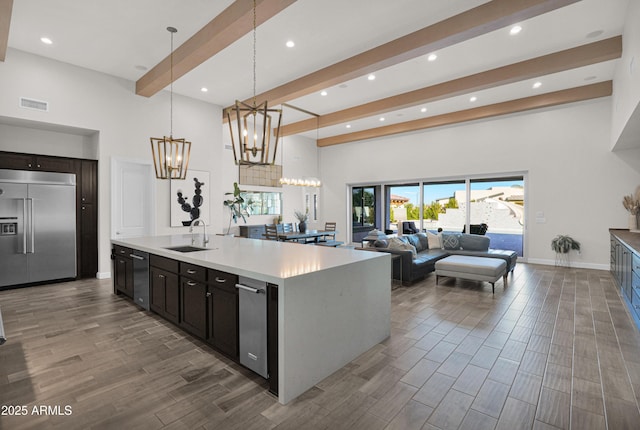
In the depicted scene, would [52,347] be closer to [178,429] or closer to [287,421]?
[178,429]

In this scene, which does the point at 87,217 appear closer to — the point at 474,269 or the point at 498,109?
the point at 474,269

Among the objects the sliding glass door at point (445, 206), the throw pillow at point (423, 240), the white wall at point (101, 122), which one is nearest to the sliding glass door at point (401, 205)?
the sliding glass door at point (445, 206)

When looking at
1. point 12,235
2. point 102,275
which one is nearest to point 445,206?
point 102,275

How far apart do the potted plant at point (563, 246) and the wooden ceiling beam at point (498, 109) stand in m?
3.04

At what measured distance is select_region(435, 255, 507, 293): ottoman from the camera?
16.0ft

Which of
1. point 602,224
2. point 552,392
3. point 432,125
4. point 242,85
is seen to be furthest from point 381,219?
point 552,392

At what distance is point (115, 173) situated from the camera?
5.91 m

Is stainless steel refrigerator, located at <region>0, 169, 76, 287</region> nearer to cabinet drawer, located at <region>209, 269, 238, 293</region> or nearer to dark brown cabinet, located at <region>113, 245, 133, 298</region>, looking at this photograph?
dark brown cabinet, located at <region>113, 245, 133, 298</region>

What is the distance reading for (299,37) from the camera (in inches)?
180

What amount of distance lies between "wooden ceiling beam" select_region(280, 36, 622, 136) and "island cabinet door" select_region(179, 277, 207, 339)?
594cm

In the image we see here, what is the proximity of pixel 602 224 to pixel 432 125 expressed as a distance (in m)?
4.48

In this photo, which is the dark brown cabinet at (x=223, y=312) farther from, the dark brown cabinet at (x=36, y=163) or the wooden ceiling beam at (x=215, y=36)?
the dark brown cabinet at (x=36, y=163)

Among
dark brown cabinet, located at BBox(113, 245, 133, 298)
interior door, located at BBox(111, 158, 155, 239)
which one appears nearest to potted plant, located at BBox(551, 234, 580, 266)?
dark brown cabinet, located at BBox(113, 245, 133, 298)

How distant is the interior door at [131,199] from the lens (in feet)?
19.5
